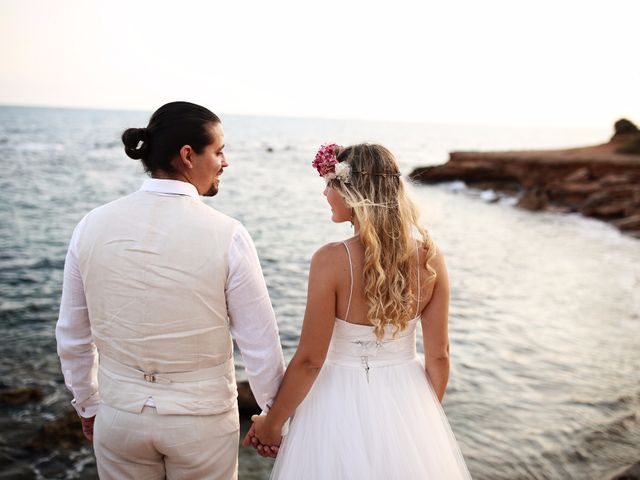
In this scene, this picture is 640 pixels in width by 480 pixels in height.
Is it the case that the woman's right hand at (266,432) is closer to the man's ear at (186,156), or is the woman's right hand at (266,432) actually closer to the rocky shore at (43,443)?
the man's ear at (186,156)

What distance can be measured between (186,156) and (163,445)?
1004 mm

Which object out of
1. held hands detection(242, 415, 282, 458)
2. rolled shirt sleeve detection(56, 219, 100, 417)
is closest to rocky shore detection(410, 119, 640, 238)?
held hands detection(242, 415, 282, 458)

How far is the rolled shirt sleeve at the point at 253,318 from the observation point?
1.88m

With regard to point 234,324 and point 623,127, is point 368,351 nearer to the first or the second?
point 234,324

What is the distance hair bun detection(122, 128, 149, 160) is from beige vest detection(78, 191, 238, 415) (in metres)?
0.18

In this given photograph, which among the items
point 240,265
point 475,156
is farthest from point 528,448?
point 475,156

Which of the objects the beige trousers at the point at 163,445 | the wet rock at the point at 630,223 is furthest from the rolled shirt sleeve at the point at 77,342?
the wet rock at the point at 630,223

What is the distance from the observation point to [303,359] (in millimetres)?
2148

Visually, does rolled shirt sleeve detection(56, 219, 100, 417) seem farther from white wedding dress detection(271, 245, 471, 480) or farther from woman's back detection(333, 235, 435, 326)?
woman's back detection(333, 235, 435, 326)

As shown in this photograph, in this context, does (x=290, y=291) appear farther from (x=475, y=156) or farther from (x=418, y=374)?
(x=475, y=156)

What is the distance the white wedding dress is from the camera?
2.18 metres

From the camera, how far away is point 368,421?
2234 millimetres

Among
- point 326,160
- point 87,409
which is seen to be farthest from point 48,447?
point 326,160

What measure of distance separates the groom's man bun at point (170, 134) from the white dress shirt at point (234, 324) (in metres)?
0.09
